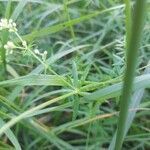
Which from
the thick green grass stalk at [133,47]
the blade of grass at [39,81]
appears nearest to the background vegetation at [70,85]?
the blade of grass at [39,81]

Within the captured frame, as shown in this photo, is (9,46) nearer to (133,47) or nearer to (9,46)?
(9,46)

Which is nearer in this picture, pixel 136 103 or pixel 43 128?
pixel 136 103

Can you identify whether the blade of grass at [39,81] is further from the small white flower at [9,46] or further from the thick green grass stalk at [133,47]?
the thick green grass stalk at [133,47]

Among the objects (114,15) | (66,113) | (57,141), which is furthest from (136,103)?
(114,15)

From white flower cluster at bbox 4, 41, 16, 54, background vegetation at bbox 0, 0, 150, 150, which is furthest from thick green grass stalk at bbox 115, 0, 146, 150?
white flower cluster at bbox 4, 41, 16, 54

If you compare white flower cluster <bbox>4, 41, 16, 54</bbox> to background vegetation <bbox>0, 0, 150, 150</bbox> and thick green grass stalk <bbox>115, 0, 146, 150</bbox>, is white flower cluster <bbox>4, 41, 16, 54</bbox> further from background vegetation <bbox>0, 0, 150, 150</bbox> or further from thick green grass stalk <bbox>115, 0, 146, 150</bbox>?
thick green grass stalk <bbox>115, 0, 146, 150</bbox>

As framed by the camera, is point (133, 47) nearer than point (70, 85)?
Yes

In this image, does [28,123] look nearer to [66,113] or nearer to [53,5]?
[66,113]

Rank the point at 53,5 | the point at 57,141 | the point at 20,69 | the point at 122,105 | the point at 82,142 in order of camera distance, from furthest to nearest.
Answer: the point at 53,5 → the point at 20,69 → the point at 82,142 → the point at 57,141 → the point at 122,105

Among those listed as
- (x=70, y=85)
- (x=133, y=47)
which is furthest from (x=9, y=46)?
(x=133, y=47)
